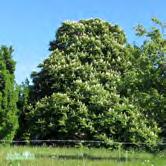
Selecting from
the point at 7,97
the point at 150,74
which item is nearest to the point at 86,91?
the point at 7,97

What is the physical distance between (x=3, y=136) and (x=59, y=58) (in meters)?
5.99

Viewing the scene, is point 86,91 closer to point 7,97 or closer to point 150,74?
point 7,97

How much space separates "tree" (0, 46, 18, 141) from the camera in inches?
1282

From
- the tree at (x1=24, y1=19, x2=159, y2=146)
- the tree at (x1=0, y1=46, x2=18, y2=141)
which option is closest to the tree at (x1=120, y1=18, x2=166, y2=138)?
the tree at (x1=24, y1=19, x2=159, y2=146)

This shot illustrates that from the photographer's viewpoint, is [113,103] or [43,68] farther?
[43,68]

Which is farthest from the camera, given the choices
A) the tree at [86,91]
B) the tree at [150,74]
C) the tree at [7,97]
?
the tree at [86,91]

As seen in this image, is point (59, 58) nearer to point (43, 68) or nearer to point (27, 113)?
point (43, 68)

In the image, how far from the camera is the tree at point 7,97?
107 ft

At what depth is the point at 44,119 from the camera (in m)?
33.7

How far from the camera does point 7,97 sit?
33.5 m

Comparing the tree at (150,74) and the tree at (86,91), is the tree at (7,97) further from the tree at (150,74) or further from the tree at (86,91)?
the tree at (150,74)

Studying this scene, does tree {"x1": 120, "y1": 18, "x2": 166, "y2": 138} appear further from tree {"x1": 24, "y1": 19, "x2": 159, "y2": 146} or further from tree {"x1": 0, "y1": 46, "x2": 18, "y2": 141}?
tree {"x1": 0, "y1": 46, "x2": 18, "y2": 141}

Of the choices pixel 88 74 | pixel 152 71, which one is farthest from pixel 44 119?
pixel 152 71

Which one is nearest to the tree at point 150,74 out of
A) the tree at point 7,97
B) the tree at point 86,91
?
the tree at point 86,91
